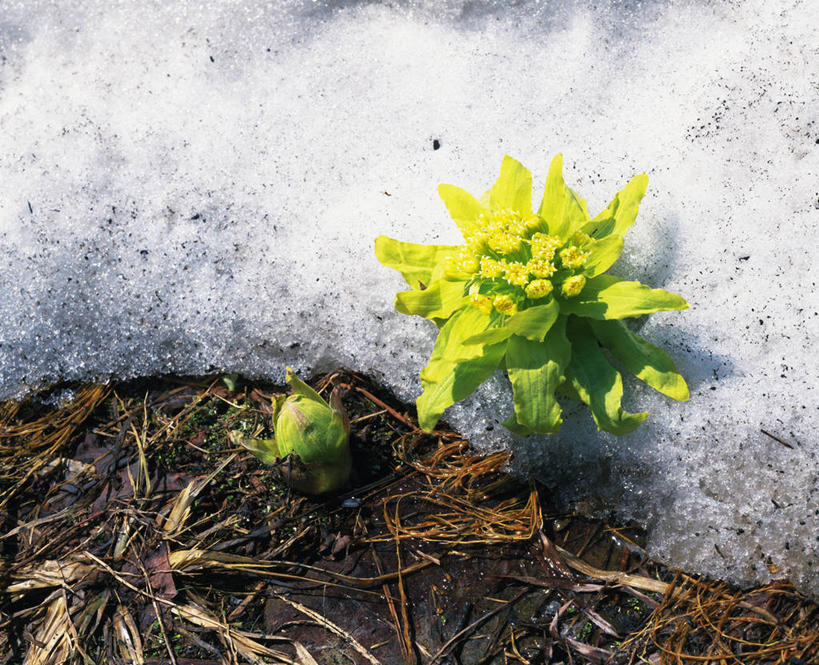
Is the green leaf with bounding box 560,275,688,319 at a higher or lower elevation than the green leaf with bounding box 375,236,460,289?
higher

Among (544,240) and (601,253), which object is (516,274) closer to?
(544,240)

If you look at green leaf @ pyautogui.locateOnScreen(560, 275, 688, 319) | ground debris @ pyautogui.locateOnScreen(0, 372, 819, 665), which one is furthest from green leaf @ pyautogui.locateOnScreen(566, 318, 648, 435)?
ground debris @ pyautogui.locateOnScreen(0, 372, 819, 665)

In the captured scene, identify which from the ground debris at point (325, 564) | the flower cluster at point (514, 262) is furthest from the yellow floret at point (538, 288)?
the ground debris at point (325, 564)

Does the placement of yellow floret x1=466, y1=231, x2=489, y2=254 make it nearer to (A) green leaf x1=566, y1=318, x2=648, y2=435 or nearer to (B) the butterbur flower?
(A) green leaf x1=566, y1=318, x2=648, y2=435

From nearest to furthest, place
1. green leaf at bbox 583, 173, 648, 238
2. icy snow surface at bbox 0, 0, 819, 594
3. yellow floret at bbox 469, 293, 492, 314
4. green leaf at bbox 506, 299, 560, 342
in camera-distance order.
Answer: green leaf at bbox 506, 299, 560, 342 < yellow floret at bbox 469, 293, 492, 314 < green leaf at bbox 583, 173, 648, 238 < icy snow surface at bbox 0, 0, 819, 594

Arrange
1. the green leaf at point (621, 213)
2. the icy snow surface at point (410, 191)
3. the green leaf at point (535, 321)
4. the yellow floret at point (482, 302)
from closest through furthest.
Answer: the green leaf at point (535, 321), the yellow floret at point (482, 302), the green leaf at point (621, 213), the icy snow surface at point (410, 191)

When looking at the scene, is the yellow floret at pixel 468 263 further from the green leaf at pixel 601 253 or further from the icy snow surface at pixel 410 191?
the icy snow surface at pixel 410 191

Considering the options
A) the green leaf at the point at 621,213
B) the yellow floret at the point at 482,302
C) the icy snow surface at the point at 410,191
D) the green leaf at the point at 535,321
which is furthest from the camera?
the icy snow surface at the point at 410,191

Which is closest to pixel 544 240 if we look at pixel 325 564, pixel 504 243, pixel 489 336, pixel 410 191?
pixel 504 243
